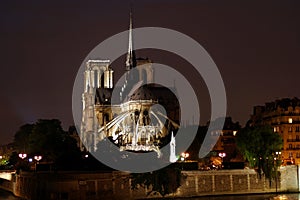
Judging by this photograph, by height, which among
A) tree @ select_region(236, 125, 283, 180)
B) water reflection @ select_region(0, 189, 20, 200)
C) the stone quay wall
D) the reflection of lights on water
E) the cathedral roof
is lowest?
the reflection of lights on water

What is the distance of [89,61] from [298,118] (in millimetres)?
32823

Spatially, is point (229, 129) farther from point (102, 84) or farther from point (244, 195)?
point (244, 195)

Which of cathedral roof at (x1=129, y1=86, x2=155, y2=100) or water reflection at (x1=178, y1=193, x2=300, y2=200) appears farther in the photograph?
cathedral roof at (x1=129, y1=86, x2=155, y2=100)

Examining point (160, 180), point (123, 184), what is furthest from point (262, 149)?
point (123, 184)

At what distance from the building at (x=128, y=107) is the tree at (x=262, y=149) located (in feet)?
41.3

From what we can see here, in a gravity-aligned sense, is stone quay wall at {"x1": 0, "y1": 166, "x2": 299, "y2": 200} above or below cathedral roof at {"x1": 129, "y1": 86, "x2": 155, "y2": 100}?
below

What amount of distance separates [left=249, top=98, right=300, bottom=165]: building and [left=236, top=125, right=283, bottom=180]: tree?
1113cm

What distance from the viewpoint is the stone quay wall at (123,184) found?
3950 cm

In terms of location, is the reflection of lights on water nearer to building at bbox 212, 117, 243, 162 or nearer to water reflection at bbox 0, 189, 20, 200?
water reflection at bbox 0, 189, 20, 200

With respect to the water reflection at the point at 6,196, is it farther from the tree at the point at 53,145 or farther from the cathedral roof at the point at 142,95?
the cathedral roof at the point at 142,95

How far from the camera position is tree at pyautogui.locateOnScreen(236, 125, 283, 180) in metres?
46.9

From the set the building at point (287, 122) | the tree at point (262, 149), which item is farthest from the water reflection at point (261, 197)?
the building at point (287, 122)

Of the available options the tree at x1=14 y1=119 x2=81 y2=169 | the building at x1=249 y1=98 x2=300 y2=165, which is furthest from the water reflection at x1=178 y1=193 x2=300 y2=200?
the building at x1=249 y1=98 x2=300 y2=165

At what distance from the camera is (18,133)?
72.4 meters
